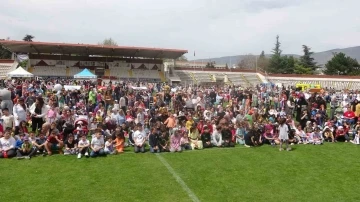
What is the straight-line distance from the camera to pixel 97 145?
10891 millimetres

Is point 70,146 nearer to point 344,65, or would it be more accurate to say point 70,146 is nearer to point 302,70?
point 344,65

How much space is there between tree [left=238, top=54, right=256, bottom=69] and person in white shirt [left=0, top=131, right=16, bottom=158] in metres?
81.8

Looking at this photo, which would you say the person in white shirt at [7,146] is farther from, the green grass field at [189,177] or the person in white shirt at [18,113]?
the person in white shirt at [18,113]

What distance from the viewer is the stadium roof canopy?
4259 cm

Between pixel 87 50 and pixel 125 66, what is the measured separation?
18.0 feet

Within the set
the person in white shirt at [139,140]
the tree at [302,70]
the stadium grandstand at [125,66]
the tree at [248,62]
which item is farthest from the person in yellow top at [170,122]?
the tree at [248,62]

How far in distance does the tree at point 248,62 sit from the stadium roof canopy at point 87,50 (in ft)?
150

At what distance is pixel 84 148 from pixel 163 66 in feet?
129

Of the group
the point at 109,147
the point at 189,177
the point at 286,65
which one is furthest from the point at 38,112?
the point at 286,65

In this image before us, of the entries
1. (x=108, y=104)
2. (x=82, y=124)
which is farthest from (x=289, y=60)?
(x=82, y=124)

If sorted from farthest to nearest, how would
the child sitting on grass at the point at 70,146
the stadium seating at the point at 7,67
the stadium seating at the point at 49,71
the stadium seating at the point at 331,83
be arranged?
the stadium seating at the point at 331,83
the stadium seating at the point at 49,71
the stadium seating at the point at 7,67
the child sitting on grass at the point at 70,146

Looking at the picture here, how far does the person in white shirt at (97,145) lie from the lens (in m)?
10.7

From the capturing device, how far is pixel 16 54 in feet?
151

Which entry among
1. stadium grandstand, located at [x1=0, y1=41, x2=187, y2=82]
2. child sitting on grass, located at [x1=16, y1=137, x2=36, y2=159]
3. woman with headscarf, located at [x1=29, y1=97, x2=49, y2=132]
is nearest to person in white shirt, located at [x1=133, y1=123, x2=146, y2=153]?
child sitting on grass, located at [x1=16, y1=137, x2=36, y2=159]
